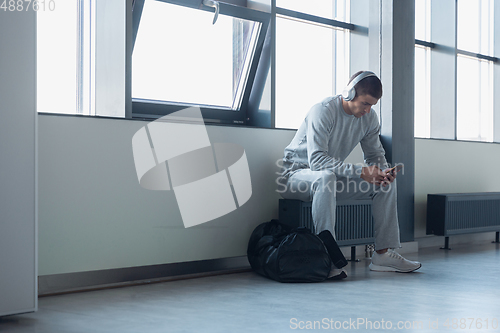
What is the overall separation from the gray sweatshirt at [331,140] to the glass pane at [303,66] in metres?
0.56

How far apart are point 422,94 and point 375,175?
216cm

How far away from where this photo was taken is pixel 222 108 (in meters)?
3.36

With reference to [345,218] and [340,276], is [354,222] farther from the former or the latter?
[340,276]

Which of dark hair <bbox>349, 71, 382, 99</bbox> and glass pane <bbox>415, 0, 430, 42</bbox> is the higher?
glass pane <bbox>415, 0, 430, 42</bbox>

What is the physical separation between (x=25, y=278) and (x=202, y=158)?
3.90 ft

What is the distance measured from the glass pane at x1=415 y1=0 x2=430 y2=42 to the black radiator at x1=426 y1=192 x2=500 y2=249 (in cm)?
145

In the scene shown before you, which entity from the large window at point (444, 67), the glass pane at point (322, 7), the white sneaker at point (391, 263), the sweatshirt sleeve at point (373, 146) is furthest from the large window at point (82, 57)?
the large window at point (444, 67)

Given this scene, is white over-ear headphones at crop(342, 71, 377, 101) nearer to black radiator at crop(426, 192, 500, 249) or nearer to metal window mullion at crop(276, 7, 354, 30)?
metal window mullion at crop(276, 7, 354, 30)

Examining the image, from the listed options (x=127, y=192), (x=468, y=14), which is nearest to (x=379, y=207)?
(x=127, y=192)

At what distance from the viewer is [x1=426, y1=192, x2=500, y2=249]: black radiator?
3.92m

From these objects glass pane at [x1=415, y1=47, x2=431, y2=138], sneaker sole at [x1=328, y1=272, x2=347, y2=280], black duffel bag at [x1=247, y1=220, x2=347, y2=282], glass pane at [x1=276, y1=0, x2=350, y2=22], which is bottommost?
sneaker sole at [x1=328, y1=272, x2=347, y2=280]

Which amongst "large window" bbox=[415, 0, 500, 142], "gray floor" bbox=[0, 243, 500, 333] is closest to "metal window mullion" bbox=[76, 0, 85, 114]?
"gray floor" bbox=[0, 243, 500, 333]

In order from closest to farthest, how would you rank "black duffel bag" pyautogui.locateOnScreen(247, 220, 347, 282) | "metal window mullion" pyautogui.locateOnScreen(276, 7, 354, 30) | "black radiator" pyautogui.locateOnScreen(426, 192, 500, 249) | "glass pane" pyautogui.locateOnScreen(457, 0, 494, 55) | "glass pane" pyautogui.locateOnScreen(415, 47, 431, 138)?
"black duffel bag" pyautogui.locateOnScreen(247, 220, 347, 282) → "metal window mullion" pyautogui.locateOnScreen(276, 7, 354, 30) → "black radiator" pyautogui.locateOnScreen(426, 192, 500, 249) → "glass pane" pyautogui.locateOnScreen(415, 47, 431, 138) → "glass pane" pyautogui.locateOnScreen(457, 0, 494, 55)

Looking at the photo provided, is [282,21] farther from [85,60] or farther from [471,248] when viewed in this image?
[471,248]
